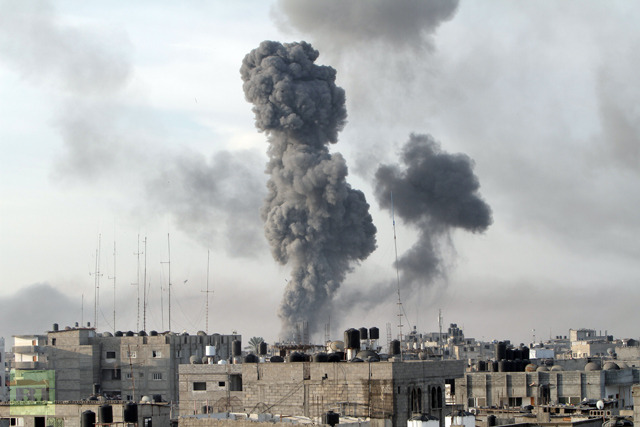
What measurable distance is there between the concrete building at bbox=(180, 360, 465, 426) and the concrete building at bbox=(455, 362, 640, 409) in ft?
63.2

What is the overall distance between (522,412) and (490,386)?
46.7 feet

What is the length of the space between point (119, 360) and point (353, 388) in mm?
48071

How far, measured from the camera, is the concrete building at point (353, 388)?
38781 millimetres

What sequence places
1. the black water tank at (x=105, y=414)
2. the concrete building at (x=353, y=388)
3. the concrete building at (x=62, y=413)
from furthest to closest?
the concrete building at (x=62, y=413) → the black water tank at (x=105, y=414) → the concrete building at (x=353, y=388)

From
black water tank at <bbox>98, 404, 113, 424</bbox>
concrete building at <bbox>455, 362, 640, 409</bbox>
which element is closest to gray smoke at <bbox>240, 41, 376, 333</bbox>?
concrete building at <bbox>455, 362, 640, 409</bbox>

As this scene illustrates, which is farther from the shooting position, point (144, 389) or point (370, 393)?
point (144, 389)

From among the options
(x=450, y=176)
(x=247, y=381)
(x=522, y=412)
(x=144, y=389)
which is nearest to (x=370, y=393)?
(x=247, y=381)

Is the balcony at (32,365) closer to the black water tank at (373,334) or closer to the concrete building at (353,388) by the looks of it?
the black water tank at (373,334)

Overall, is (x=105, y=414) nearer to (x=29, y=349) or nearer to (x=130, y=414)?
(x=130, y=414)

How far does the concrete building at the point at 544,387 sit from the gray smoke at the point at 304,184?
2129 inches

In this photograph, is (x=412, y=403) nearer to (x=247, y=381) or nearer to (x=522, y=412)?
(x=247, y=381)

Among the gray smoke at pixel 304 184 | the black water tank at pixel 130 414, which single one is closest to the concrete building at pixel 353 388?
the black water tank at pixel 130 414

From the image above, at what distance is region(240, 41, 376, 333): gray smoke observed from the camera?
119188 millimetres

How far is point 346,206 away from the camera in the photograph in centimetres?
12431
